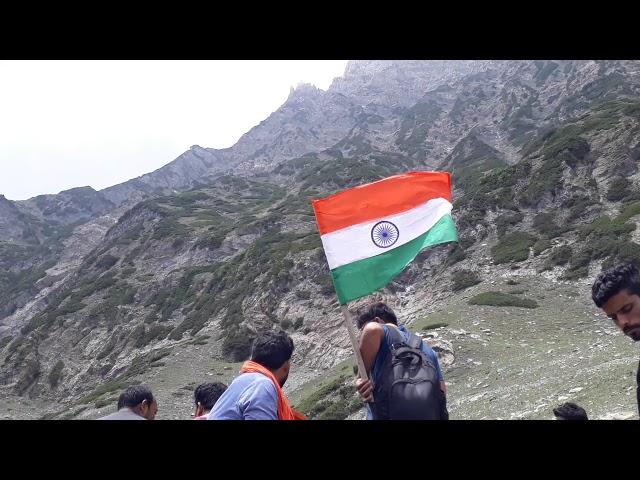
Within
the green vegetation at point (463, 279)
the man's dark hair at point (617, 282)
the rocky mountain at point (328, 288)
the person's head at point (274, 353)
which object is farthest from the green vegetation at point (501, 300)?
the person's head at point (274, 353)

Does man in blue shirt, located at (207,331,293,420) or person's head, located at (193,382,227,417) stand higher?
man in blue shirt, located at (207,331,293,420)

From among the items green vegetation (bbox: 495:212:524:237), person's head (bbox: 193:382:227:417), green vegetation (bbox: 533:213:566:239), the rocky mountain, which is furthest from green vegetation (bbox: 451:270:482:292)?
person's head (bbox: 193:382:227:417)

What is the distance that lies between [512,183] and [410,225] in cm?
4551

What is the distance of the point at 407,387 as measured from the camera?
13.2ft

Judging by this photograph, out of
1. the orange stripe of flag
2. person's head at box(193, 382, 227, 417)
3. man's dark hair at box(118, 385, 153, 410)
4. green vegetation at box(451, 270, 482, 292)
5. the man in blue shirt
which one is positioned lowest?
green vegetation at box(451, 270, 482, 292)

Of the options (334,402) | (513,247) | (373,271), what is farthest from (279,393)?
(513,247)

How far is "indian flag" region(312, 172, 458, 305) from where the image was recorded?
219 inches

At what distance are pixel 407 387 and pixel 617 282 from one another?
180cm

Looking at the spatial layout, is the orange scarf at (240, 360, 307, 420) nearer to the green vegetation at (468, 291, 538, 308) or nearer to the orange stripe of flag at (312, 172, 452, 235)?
the orange stripe of flag at (312, 172, 452, 235)

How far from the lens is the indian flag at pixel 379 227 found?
5570 millimetres

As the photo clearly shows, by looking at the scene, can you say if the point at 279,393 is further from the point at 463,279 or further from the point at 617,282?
the point at 463,279

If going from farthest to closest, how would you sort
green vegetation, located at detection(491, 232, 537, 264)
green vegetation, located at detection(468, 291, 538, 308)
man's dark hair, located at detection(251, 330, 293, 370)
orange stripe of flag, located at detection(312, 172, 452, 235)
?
green vegetation, located at detection(491, 232, 537, 264)
green vegetation, located at detection(468, 291, 538, 308)
orange stripe of flag, located at detection(312, 172, 452, 235)
man's dark hair, located at detection(251, 330, 293, 370)

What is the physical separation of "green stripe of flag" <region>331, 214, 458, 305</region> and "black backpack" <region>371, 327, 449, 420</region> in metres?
1.11

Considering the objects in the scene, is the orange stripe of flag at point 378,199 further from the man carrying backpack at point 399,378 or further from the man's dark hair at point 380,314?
the man carrying backpack at point 399,378
